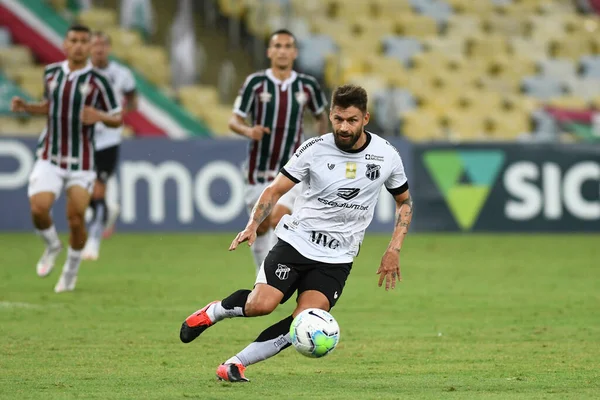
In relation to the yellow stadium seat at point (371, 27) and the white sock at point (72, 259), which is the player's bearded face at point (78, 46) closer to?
the white sock at point (72, 259)

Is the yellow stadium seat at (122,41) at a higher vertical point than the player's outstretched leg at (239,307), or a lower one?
higher

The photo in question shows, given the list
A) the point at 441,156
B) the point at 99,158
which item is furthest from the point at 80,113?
the point at 441,156

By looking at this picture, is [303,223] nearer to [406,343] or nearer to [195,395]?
[195,395]

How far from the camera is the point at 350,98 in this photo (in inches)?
280

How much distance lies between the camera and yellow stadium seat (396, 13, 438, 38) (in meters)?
24.8

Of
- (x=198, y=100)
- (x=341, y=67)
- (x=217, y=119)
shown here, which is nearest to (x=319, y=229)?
(x=217, y=119)

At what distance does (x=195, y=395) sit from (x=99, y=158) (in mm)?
9062

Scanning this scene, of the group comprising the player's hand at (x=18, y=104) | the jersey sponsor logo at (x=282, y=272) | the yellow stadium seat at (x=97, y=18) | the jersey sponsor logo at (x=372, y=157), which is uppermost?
the yellow stadium seat at (x=97, y=18)

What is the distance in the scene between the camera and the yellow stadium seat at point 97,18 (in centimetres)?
2152

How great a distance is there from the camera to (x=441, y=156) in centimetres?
1941

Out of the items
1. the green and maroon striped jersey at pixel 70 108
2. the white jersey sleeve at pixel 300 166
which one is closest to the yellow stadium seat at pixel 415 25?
the green and maroon striped jersey at pixel 70 108

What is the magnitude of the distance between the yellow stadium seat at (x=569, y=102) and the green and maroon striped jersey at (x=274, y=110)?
39.1ft

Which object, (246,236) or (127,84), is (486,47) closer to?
(127,84)

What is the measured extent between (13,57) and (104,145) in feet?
20.1
